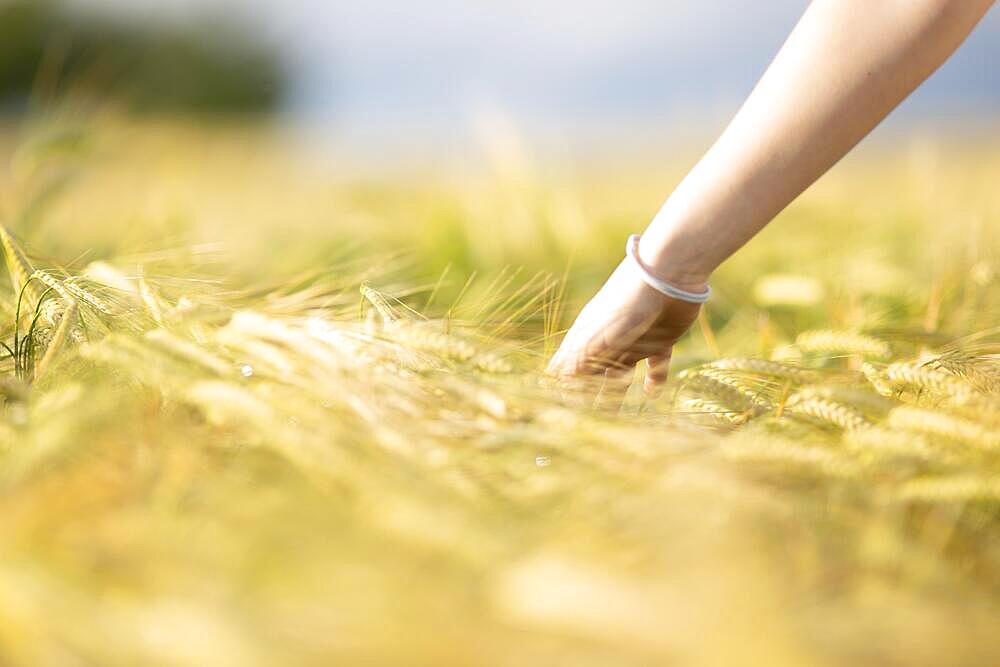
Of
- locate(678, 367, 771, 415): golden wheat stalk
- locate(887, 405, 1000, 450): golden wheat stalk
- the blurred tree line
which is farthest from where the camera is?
the blurred tree line

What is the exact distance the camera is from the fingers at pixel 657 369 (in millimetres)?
592

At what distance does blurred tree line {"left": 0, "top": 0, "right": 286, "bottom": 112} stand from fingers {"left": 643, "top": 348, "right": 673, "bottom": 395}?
5070 mm

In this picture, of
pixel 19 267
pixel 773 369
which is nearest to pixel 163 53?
pixel 19 267

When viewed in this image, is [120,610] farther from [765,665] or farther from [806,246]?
[806,246]

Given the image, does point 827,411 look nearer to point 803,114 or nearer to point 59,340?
point 803,114

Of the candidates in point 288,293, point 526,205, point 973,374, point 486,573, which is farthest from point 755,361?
point 526,205

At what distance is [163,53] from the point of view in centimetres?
605

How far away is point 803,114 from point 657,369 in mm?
193

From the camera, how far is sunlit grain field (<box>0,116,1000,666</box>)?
0.26m

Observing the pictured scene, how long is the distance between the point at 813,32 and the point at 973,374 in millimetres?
222

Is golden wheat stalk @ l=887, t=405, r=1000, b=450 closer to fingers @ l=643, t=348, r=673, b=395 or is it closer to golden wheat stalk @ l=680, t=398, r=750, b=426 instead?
golden wheat stalk @ l=680, t=398, r=750, b=426

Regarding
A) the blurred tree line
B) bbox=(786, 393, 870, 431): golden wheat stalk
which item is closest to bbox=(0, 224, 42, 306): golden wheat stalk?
bbox=(786, 393, 870, 431): golden wheat stalk

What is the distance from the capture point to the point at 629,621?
0.25 m

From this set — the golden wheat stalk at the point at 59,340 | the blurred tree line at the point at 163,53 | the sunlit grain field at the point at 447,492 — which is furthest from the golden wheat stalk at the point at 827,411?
the blurred tree line at the point at 163,53
